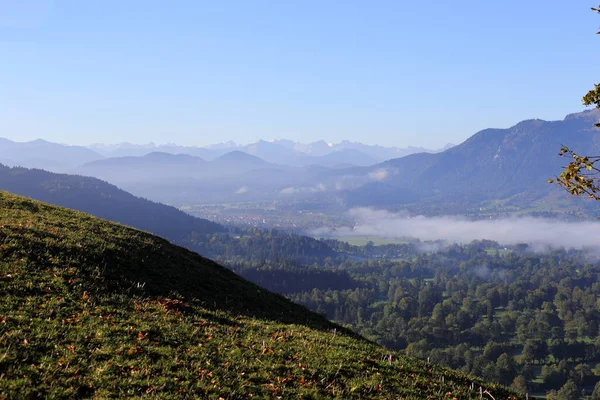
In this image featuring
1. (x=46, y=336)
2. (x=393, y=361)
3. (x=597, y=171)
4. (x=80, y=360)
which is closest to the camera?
(x=80, y=360)

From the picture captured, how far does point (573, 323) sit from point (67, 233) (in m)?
188

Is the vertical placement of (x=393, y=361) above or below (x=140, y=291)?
below

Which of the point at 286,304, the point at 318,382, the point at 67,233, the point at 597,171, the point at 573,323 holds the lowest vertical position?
the point at 573,323

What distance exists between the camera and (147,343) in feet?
51.5

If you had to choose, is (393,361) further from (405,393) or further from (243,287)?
(243,287)

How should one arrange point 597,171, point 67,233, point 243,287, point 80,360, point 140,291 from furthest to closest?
point 243,287, point 67,233, point 140,291, point 597,171, point 80,360

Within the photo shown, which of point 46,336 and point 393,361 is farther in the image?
point 393,361

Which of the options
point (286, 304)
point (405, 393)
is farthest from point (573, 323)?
point (405, 393)

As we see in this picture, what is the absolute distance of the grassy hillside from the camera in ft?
41.8

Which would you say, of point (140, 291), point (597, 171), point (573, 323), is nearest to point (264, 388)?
point (140, 291)

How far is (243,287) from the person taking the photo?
33.6 metres

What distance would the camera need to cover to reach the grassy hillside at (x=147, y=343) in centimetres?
1274

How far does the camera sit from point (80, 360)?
13.4 m

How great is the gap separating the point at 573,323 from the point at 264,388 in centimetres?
18995
